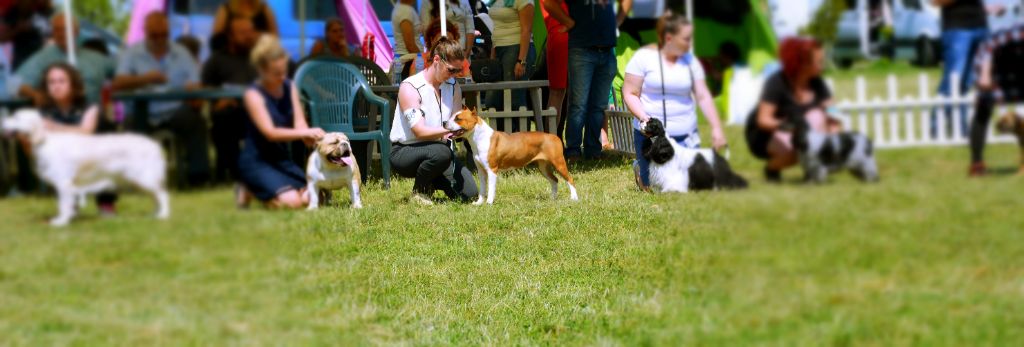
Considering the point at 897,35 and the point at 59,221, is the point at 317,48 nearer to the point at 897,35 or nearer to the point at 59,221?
the point at 59,221

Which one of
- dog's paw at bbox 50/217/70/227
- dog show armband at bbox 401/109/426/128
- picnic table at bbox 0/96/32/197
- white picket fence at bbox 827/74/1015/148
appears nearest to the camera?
picnic table at bbox 0/96/32/197

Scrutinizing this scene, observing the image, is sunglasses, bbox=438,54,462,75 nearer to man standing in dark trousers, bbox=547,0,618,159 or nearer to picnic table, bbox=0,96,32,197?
man standing in dark trousers, bbox=547,0,618,159

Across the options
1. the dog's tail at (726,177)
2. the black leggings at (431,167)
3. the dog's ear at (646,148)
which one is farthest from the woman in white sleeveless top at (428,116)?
the dog's tail at (726,177)

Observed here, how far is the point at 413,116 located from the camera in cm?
470

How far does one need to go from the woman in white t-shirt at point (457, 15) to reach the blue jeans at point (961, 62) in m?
1.65

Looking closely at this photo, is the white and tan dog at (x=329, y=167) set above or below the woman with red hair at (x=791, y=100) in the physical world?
below

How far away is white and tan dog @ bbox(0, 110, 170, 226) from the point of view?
3.51 meters

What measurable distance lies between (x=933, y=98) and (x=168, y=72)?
2021 mm

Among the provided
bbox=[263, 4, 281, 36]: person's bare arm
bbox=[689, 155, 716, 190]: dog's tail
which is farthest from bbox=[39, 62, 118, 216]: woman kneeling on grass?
bbox=[689, 155, 716, 190]: dog's tail

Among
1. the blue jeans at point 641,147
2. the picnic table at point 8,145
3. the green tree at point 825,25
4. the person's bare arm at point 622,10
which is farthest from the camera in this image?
the person's bare arm at point 622,10

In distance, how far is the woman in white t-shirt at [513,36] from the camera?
4.85 m

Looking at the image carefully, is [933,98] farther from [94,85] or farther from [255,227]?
[94,85]

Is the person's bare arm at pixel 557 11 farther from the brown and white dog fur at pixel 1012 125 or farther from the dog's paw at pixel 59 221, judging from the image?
the dog's paw at pixel 59 221

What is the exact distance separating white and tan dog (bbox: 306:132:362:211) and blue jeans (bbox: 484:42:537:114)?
0.89m
